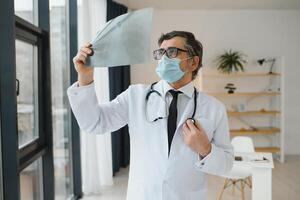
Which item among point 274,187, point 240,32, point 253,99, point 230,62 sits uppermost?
point 240,32

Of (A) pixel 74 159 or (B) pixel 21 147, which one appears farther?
(A) pixel 74 159

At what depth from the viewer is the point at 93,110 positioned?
1351 mm

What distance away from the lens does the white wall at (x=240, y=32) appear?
19.0ft

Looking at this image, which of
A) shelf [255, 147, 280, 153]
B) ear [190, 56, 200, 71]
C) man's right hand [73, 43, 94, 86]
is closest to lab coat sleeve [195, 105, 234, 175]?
ear [190, 56, 200, 71]

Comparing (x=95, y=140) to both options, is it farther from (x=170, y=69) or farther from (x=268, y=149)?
(x=268, y=149)

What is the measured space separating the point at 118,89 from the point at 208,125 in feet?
11.6

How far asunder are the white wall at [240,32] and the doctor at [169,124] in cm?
436

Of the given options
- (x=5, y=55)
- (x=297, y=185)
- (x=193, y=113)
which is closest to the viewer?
(x=193, y=113)

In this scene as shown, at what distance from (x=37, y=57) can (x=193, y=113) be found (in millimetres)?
1653

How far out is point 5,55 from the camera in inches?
69.9

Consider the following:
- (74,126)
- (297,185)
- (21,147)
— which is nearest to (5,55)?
(21,147)

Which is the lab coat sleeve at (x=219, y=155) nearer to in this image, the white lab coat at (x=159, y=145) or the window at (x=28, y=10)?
the white lab coat at (x=159, y=145)

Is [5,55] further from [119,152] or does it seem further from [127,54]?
[119,152]

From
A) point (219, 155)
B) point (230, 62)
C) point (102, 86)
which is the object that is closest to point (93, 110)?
point (219, 155)
